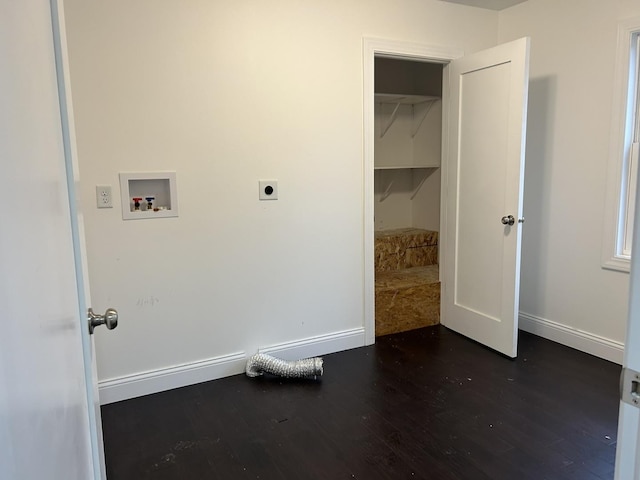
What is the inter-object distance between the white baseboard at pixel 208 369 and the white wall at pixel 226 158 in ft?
0.14

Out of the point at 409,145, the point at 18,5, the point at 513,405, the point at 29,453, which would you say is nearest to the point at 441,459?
the point at 513,405

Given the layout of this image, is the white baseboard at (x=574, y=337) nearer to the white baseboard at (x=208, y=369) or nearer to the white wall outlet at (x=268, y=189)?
the white baseboard at (x=208, y=369)

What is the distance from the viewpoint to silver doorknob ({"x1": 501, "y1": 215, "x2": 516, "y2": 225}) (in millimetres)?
3019

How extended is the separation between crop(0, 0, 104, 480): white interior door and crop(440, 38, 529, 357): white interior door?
Result: 2.66 metres

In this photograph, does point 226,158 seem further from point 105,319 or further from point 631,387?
point 631,387

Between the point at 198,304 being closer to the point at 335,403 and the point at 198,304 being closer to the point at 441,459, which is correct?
the point at 335,403

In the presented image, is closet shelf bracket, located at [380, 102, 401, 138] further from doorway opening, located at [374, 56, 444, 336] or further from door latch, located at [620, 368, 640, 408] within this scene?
door latch, located at [620, 368, 640, 408]

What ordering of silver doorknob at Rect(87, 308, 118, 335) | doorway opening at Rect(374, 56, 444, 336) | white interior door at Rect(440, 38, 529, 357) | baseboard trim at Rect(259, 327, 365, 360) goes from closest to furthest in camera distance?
silver doorknob at Rect(87, 308, 118, 335) → white interior door at Rect(440, 38, 529, 357) → baseboard trim at Rect(259, 327, 365, 360) → doorway opening at Rect(374, 56, 444, 336)

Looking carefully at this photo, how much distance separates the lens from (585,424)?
7.64 feet

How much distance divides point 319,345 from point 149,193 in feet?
4.91

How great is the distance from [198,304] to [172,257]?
0.33 m

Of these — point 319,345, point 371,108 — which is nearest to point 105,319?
point 319,345

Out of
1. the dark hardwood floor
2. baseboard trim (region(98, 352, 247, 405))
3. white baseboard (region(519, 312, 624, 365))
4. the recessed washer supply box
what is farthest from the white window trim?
the recessed washer supply box

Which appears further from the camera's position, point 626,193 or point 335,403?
point 626,193
